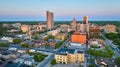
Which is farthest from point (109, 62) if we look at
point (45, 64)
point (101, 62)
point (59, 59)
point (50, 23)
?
point (50, 23)

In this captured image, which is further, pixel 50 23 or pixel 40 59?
pixel 50 23

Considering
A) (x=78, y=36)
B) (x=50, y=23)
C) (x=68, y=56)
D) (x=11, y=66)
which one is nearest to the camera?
(x=11, y=66)

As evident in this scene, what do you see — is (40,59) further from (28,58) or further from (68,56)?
(68,56)

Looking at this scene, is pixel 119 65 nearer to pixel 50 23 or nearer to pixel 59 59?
pixel 59 59

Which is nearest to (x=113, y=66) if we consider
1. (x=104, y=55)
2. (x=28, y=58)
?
(x=104, y=55)

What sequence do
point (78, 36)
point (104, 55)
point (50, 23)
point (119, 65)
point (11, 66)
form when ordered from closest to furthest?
point (11, 66) < point (119, 65) < point (104, 55) < point (78, 36) < point (50, 23)

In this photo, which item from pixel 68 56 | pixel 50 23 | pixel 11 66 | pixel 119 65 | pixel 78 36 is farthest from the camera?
pixel 50 23

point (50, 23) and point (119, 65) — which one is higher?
point (50, 23)

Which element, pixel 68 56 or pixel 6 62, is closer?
pixel 6 62

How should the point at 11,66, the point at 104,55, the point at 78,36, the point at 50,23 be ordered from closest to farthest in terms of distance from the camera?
the point at 11,66 → the point at 104,55 → the point at 78,36 → the point at 50,23
